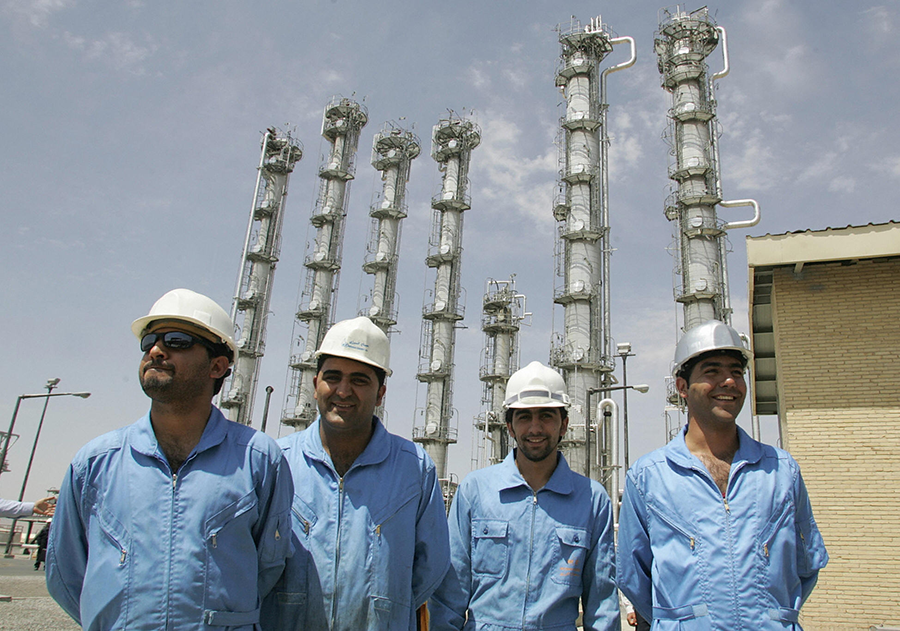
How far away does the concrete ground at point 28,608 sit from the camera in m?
8.57

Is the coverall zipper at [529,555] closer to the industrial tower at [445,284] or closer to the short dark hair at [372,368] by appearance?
the short dark hair at [372,368]

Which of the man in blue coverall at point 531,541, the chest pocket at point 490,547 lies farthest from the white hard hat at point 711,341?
the chest pocket at point 490,547

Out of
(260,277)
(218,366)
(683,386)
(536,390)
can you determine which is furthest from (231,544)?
(260,277)

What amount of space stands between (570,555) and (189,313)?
99.8 inches

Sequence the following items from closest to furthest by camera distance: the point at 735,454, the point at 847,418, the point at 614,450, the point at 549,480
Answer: the point at 735,454 → the point at 549,480 → the point at 847,418 → the point at 614,450

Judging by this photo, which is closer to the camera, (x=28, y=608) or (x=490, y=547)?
(x=490, y=547)

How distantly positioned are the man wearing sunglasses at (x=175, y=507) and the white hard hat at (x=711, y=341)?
87.4 inches

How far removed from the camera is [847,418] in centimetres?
1016

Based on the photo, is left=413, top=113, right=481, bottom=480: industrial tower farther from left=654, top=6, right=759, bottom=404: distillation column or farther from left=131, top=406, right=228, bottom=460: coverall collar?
left=131, top=406, right=228, bottom=460: coverall collar

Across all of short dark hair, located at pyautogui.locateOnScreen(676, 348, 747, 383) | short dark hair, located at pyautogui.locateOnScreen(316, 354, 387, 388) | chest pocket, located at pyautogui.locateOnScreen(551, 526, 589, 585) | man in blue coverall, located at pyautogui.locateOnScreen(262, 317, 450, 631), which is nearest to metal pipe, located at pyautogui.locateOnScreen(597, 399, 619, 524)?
chest pocket, located at pyautogui.locateOnScreen(551, 526, 589, 585)

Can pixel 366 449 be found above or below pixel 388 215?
below

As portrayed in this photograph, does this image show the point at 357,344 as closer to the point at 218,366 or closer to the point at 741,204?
the point at 218,366

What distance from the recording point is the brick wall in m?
9.52

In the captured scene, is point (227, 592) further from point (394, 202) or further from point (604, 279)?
point (394, 202)
